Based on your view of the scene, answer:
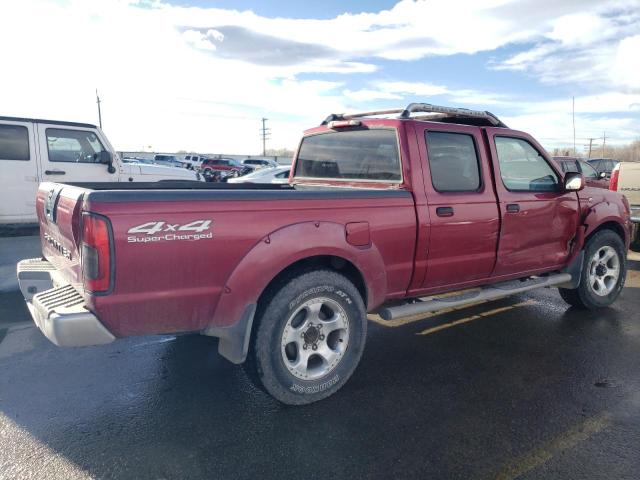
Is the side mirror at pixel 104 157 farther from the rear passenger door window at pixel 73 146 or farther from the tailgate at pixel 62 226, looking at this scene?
the tailgate at pixel 62 226

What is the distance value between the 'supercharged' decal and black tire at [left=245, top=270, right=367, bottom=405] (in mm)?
656

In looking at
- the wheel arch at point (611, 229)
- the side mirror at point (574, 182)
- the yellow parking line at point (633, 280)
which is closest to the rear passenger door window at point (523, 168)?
the side mirror at point (574, 182)

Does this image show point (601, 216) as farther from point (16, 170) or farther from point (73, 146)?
point (16, 170)

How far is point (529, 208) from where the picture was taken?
4.39m

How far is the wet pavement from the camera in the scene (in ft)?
8.61

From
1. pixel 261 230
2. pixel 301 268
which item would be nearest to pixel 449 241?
pixel 301 268

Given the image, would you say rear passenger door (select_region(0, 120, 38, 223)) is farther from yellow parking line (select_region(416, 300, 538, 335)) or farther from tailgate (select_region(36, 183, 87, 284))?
yellow parking line (select_region(416, 300, 538, 335))

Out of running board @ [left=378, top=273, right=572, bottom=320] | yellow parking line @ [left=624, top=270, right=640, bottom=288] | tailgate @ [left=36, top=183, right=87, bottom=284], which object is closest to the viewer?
tailgate @ [left=36, top=183, right=87, bottom=284]

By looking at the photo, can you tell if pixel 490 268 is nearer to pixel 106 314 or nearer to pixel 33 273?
pixel 106 314

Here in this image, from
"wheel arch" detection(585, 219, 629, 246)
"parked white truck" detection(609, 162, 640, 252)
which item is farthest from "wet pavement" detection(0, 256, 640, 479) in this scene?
"parked white truck" detection(609, 162, 640, 252)

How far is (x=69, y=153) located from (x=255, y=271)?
6.92 meters

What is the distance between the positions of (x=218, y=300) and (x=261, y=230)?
1.61 feet

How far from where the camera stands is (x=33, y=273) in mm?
3553

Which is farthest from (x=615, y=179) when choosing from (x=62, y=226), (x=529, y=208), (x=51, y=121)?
(x=51, y=121)
